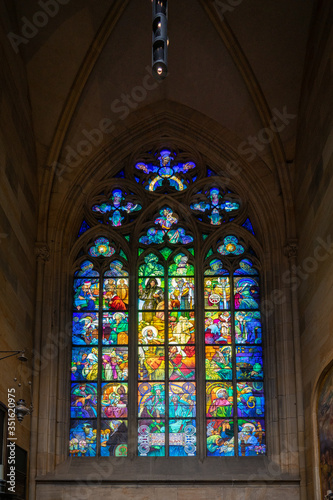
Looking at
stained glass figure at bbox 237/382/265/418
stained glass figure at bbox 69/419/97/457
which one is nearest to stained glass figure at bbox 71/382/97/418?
stained glass figure at bbox 69/419/97/457

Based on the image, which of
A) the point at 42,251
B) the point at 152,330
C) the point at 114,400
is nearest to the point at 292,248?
the point at 152,330

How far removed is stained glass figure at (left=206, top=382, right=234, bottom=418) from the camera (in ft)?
52.2

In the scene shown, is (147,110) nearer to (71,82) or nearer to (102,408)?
(71,82)

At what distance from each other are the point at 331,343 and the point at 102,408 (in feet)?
16.9

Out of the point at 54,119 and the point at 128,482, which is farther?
the point at 54,119

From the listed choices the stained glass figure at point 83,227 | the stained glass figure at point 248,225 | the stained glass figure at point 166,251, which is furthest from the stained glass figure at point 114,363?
the stained glass figure at point 248,225

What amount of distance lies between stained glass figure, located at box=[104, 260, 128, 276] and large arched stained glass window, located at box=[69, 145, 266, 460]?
3cm

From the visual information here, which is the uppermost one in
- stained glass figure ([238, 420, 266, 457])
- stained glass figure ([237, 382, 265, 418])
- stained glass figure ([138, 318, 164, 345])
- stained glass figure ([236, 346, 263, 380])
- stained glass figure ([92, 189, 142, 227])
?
stained glass figure ([92, 189, 142, 227])

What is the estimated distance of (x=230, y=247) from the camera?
1742 cm

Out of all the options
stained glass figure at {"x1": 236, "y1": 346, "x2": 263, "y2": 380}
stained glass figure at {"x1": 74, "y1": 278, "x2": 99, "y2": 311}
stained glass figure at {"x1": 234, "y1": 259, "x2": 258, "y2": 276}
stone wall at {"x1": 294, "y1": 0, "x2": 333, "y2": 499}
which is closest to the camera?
stone wall at {"x1": 294, "y1": 0, "x2": 333, "y2": 499}

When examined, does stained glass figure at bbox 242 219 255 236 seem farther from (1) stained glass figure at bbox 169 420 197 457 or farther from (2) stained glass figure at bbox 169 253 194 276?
(1) stained glass figure at bbox 169 420 197 457

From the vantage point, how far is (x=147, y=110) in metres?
17.8

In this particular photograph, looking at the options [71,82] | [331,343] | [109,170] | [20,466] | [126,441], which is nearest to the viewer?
[331,343]

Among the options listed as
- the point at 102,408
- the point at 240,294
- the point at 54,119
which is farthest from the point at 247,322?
the point at 54,119
